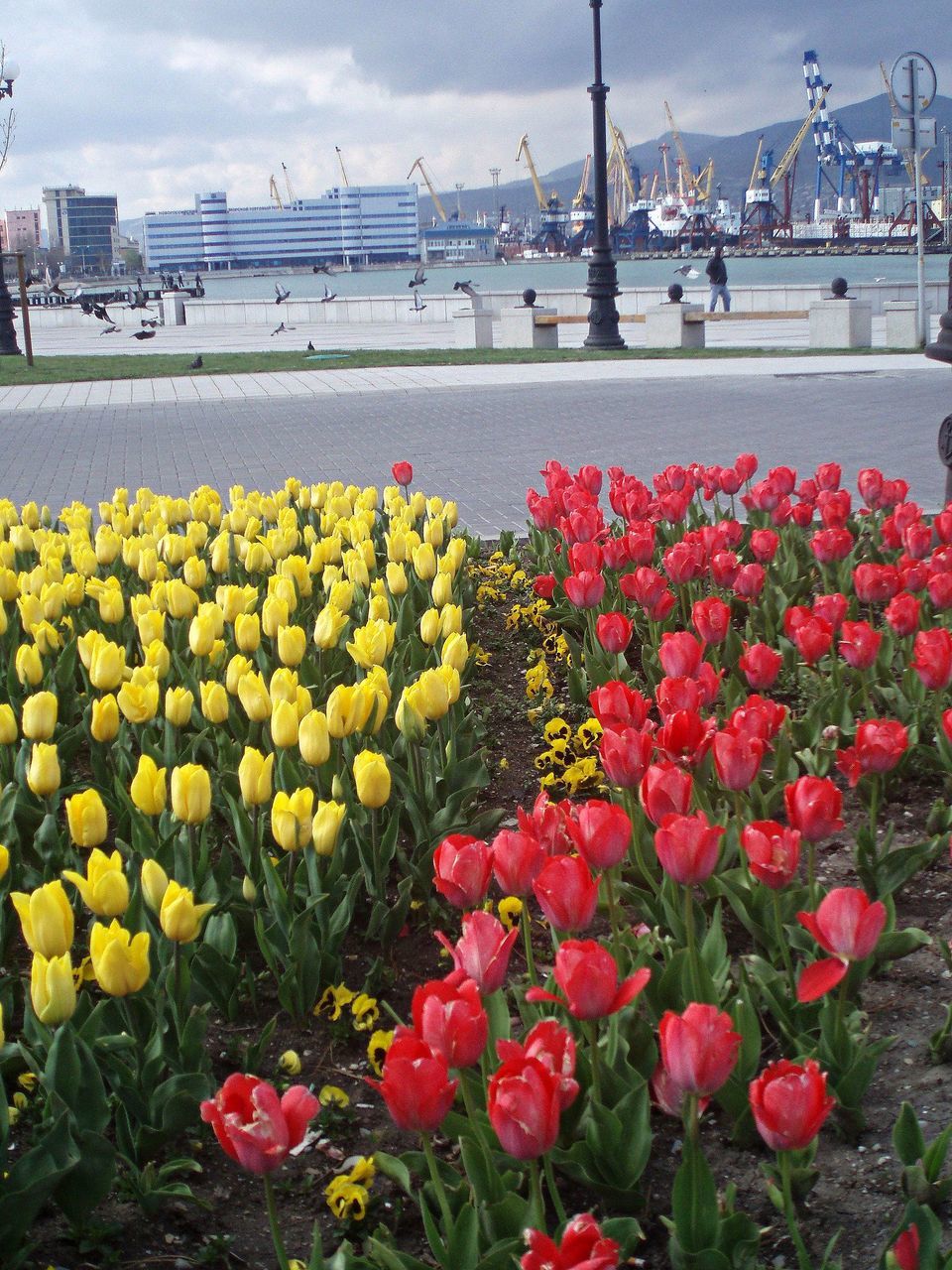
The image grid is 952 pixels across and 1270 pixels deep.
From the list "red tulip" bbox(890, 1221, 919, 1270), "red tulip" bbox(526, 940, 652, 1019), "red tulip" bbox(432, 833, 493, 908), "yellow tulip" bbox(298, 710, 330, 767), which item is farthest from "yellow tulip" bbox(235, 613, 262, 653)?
"red tulip" bbox(890, 1221, 919, 1270)

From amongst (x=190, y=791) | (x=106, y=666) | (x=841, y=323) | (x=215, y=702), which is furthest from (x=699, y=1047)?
(x=841, y=323)

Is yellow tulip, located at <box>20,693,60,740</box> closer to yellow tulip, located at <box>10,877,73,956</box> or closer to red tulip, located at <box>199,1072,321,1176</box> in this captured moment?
yellow tulip, located at <box>10,877,73,956</box>

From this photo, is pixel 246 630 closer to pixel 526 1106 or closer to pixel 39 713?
pixel 39 713

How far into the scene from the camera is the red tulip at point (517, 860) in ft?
6.22

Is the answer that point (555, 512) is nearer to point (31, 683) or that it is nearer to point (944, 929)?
point (31, 683)

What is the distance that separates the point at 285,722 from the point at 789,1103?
1.49 metres

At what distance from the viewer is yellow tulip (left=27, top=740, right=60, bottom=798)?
8.52 feet

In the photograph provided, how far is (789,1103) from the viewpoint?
4.65ft

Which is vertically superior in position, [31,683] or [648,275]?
[648,275]

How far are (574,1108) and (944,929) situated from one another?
1.12 metres

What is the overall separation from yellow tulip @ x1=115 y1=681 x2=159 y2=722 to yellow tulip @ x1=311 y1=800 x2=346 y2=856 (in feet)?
2.23

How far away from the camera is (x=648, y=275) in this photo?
9456cm

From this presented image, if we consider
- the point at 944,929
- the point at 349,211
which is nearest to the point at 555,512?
the point at 944,929

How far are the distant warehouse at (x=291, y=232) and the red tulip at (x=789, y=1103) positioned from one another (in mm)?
164042
